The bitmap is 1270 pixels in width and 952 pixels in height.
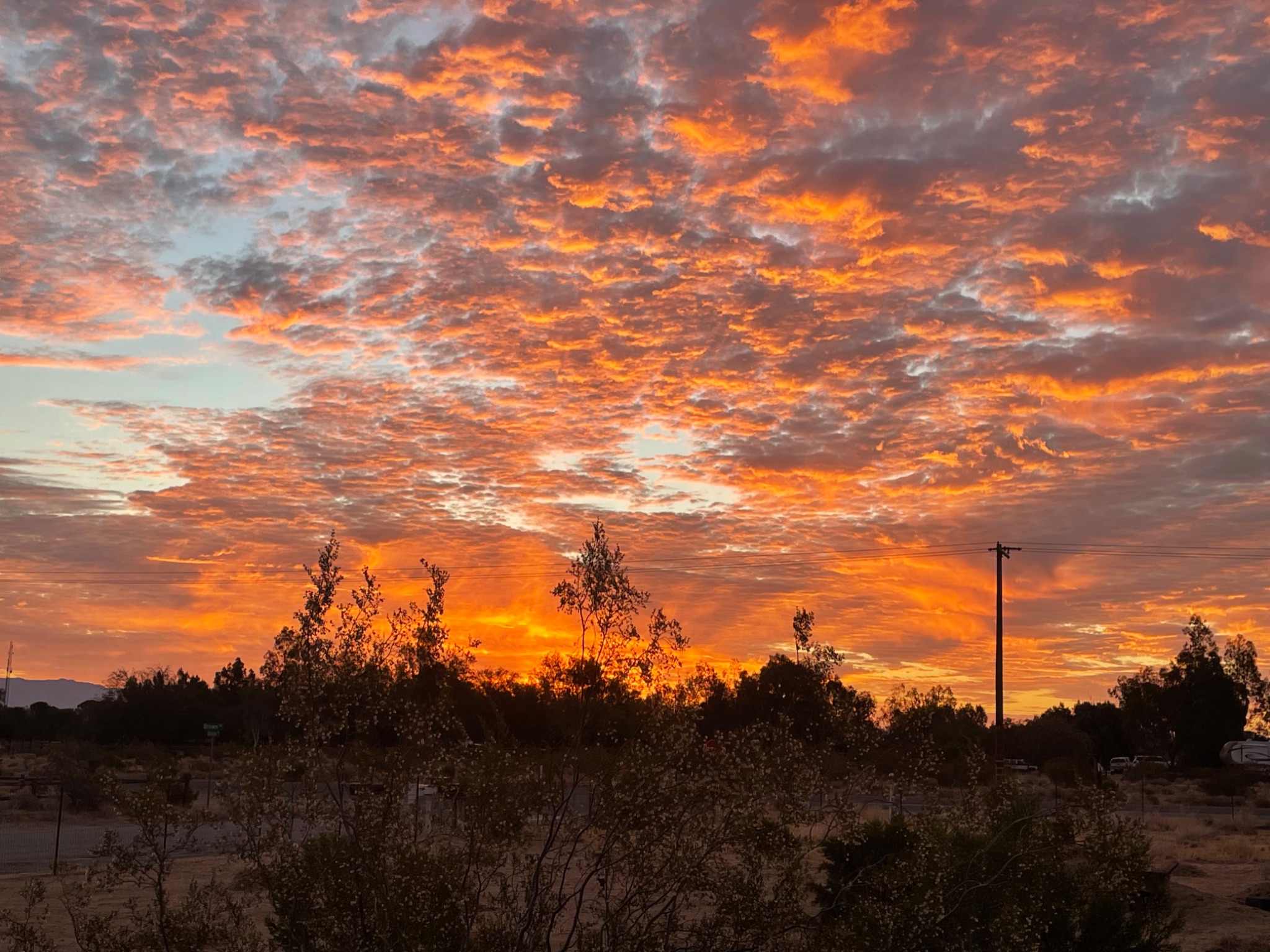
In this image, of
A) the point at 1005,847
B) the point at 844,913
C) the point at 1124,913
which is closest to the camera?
the point at 844,913

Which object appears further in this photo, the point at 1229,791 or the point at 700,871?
the point at 1229,791

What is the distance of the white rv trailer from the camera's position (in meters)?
72.9

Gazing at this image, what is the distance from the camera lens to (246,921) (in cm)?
949

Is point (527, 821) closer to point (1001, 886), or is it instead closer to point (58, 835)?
point (1001, 886)

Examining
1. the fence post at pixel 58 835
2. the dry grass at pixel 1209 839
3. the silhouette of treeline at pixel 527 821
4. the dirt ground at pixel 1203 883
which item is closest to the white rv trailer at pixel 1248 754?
the dry grass at pixel 1209 839

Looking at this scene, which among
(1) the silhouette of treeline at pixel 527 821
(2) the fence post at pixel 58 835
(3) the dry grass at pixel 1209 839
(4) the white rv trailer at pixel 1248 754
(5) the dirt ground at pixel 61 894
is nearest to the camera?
(1) the silhouette of treeline at pixel 527 821

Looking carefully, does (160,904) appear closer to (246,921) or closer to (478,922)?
(246,921)

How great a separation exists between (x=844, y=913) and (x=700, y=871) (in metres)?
1.32

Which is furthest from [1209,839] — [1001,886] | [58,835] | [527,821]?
[527,821]

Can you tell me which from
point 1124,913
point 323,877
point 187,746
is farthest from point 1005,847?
point 187,746

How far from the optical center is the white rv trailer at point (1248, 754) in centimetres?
7294

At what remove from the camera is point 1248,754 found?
74375 mm

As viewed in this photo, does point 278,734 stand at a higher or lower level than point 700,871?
higher

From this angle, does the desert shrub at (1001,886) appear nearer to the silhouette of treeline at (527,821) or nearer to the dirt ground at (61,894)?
the silhouette of treeline at (527,821)
